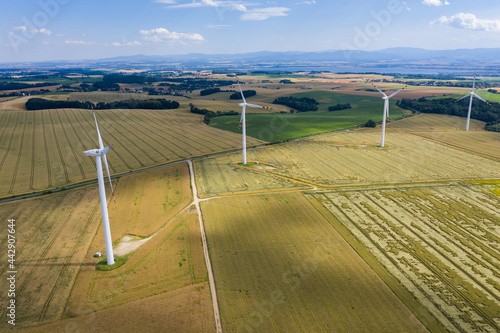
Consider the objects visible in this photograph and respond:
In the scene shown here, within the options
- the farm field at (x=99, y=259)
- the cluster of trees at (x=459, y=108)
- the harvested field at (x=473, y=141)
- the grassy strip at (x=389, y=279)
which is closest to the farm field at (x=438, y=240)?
the grassy strip at (x=389, y=279)

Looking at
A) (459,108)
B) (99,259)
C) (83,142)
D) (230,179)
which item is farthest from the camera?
(459,108)

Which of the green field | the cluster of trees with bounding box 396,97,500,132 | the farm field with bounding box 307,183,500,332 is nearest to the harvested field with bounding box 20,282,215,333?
the farm field with bounding box 307,183,500,332

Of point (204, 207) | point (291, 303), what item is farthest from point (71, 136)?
point (291, 303)

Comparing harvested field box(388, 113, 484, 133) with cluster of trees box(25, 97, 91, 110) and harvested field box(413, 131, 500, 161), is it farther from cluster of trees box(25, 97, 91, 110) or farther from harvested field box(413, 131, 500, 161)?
cluster of trees box(25, 97, 91, 110)

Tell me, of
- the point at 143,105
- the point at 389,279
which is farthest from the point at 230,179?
the point at 143,105

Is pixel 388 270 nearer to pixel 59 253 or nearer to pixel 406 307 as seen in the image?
pixel 406 307

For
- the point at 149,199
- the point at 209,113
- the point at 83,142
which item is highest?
the point at 209,113

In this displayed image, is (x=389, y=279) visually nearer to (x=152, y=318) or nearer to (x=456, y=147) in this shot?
(x=152, y=318)
